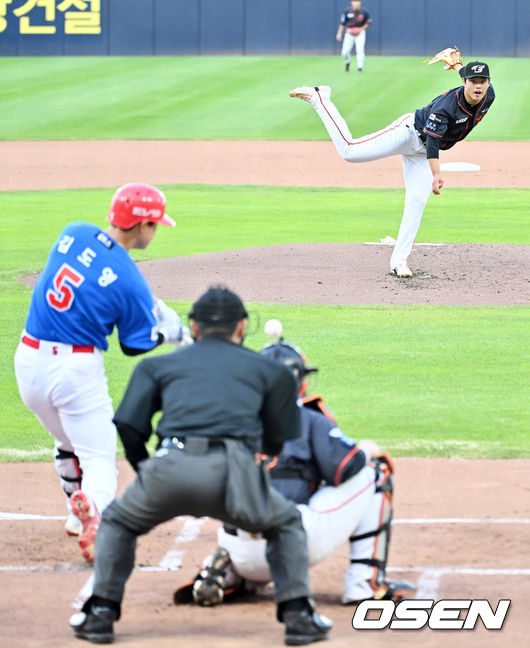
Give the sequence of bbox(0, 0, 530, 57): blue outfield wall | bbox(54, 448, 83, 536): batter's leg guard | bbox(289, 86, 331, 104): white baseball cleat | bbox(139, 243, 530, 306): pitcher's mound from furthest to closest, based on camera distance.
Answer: bbox(0, 0, 530, 57): blue outfield wall
bbox(139, 243, 530, 306): pitcher's mound
bbox(289, 86, 331, 104): white baseball cleat
bbox(54, 448, 83, 536): batter's leg guard

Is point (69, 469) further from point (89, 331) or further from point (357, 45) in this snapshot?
point (357, 45)

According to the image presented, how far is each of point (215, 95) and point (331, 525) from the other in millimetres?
31046

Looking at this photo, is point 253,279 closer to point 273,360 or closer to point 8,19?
point 273,360

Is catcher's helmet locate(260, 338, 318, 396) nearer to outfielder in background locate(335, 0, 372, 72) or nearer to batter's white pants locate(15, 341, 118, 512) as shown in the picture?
batter's white pants locate(15, 341, 118, 512)

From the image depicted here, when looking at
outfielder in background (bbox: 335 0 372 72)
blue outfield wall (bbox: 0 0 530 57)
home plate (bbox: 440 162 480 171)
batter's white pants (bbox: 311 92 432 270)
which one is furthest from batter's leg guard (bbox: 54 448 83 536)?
blue outfield wall (bbox: 0 0 530 57)

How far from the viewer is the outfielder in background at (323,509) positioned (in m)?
4.88

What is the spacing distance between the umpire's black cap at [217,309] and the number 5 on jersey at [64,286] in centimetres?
113

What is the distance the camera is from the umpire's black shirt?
4422mm

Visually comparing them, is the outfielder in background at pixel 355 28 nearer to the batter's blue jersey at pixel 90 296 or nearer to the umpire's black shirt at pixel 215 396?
the batter's blue jersey at pixel 90 296

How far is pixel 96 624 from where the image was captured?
450cm

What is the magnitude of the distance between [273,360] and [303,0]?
37277 millimetres

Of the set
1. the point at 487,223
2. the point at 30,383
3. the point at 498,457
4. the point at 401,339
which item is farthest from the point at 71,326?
the point at 487,223

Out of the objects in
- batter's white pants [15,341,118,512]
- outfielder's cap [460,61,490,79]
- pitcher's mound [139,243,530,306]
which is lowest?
pitcher's mound [139,243,530,306]

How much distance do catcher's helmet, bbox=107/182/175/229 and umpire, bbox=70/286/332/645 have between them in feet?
3.88
